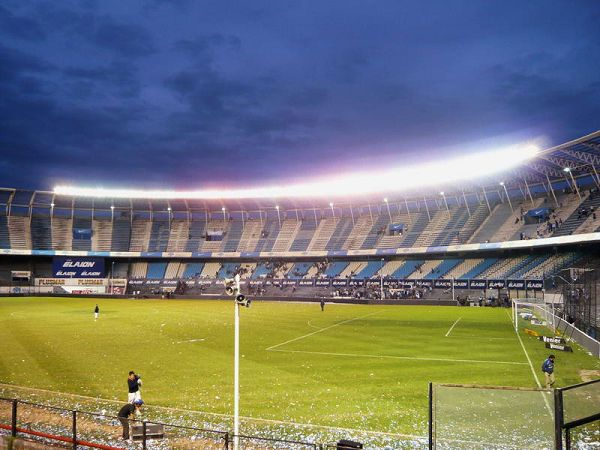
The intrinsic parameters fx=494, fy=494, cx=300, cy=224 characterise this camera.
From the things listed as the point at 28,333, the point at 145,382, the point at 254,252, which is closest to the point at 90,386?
the point at 145,382

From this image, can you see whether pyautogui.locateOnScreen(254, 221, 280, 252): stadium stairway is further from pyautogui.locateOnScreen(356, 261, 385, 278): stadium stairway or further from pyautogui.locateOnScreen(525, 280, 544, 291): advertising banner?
pyautogui.locateOnScreen(525, 280, 544, 291): advertising banner

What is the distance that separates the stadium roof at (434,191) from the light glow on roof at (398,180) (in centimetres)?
246

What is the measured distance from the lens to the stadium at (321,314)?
12414 mm

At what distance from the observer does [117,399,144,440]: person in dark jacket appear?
489 inches

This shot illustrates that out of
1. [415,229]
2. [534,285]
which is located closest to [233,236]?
[415,229]

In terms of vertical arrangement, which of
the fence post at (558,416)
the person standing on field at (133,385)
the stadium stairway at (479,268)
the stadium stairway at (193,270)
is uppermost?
the stadium stairway at (193,270)

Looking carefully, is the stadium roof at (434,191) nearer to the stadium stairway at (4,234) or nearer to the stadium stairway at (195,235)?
the stadium stairway at (195,235)

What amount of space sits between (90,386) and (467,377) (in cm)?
1417

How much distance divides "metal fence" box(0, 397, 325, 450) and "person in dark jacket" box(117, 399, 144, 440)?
0.14 m

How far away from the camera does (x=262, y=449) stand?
11328 mm

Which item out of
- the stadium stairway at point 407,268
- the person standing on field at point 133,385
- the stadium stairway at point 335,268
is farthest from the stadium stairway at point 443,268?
the person standing on field at point 133,385

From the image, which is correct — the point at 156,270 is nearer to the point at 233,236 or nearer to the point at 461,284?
the point at 233,236

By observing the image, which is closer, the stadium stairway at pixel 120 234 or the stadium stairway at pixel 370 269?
the stadium stairway at pixel 370 269

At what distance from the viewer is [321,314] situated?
1972 inches
